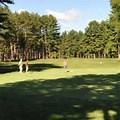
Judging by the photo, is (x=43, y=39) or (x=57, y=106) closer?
(x=57, y=106)

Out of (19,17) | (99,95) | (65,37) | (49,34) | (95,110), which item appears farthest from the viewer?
(65,37)

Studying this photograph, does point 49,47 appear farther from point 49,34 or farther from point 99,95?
point 99,95

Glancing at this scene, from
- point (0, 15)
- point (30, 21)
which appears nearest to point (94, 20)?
point (30, 21)

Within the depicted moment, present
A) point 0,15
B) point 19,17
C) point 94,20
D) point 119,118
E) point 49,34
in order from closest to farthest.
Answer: point 119,118
point 0,15
point 19,17
point 49,34
point 94,20

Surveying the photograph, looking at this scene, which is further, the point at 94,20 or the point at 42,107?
→ the point at 94,20

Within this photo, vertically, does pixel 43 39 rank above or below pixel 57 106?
above

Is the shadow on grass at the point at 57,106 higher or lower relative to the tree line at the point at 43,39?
lower

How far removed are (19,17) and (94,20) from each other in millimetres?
38307

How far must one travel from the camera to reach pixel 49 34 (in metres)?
134

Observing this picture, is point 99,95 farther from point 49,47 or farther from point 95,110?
point 49,47

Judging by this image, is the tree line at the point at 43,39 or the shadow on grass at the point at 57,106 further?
the tree line at the point at 43,39

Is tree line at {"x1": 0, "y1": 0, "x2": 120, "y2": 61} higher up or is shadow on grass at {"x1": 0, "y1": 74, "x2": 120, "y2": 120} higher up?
tree line at {"x1": 0, "y1": 0, "x2": 120, "y2": 61}

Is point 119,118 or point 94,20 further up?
point 94,20

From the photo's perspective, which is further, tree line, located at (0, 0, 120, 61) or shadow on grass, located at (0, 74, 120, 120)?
tree line, located at (0, 0, 120, 61)
